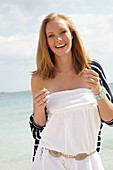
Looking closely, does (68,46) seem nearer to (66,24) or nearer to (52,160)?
(66,24)

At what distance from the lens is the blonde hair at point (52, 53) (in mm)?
2844

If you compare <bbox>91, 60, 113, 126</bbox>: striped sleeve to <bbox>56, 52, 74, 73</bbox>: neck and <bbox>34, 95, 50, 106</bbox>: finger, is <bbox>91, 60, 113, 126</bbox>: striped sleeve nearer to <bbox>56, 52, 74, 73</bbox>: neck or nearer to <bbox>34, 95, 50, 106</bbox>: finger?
<bbox>56, 52, 74, 73</bbox>: neck

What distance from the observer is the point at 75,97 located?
2.66 metres

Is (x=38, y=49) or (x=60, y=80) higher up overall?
(x=38, y=49)

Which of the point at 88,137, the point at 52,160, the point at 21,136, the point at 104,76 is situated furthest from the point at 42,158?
the point at 21,136

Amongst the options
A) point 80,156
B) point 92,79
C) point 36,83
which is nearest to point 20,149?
point 36,83

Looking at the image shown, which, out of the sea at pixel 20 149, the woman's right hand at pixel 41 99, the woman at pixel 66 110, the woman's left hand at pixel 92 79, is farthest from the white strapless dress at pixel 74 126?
the sea at pixel 20 149

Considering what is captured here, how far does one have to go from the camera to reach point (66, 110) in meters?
2.63

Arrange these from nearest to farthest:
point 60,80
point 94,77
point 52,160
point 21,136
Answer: point 94,77, point 52,160, point 60,80, point 21,136

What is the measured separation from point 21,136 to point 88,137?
9645 millimetres

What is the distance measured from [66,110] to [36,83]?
0.42 metres

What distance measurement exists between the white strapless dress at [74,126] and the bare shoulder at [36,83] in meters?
0.24

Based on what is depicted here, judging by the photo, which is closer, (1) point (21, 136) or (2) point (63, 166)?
(2) point (63, 166)

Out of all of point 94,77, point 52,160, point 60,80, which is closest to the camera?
point 94,77
